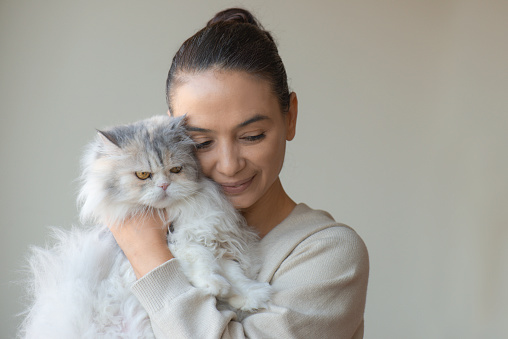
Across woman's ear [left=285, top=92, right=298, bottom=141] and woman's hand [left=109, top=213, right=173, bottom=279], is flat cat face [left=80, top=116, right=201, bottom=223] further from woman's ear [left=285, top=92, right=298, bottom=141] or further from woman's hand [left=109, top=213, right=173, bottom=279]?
woman's ear [left=285, top=92, right=298, bottom=141]

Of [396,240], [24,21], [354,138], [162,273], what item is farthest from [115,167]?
[396,240]

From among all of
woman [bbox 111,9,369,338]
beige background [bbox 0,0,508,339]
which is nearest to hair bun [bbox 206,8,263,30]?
woman [bbox 111,9,369,338]

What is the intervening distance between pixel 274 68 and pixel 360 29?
2.16m

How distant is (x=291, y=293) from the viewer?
143cm

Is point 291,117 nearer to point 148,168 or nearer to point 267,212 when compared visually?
point 267,212

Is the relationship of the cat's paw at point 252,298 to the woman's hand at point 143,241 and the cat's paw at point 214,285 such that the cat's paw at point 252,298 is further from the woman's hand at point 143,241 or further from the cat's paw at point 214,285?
the woman's hand at point 143,241

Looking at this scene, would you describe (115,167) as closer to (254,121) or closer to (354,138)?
(254,121)

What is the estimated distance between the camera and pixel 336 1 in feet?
11.9

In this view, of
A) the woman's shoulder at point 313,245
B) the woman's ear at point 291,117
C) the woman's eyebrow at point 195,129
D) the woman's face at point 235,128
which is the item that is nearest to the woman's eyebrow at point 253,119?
the woman's face at point 235,128

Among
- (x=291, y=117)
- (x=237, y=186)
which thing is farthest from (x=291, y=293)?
(x=291, y=117)

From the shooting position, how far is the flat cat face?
1.59 metres

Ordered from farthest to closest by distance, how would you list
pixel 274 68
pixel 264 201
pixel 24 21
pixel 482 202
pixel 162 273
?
pixel 482 202
pixel 24 21
pixel 264 201
pixel 274 68
pixel 162 273

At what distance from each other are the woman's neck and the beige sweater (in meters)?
0.09

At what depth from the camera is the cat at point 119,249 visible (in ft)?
4.73
